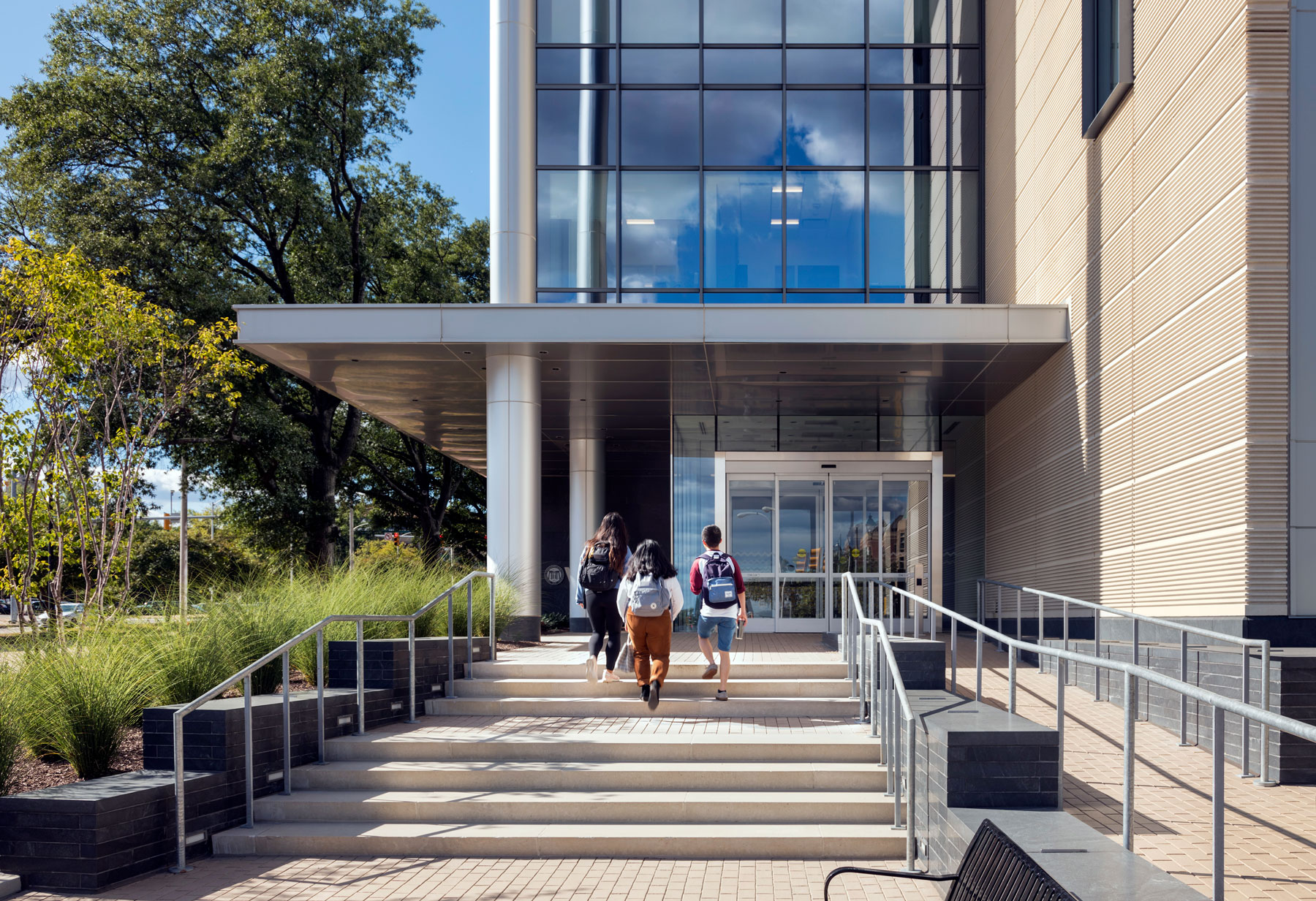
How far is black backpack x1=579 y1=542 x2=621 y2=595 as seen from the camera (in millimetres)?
10117

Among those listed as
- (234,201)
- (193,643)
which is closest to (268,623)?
(193,643)

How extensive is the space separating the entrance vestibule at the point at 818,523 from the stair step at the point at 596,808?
32.1 ft

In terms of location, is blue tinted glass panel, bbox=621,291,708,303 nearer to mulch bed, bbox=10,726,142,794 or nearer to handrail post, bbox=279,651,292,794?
handrail post, bbox=279,651,292,794

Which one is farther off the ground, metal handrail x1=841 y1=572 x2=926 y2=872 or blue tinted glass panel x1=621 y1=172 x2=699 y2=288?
blue tinted glass panel x1=621 y1=172 x2=699 y2=288

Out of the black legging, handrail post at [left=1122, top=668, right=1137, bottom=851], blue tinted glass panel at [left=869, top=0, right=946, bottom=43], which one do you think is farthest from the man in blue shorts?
blue tinted glass panel at [left=869, top=0, right=946, bottom=43]

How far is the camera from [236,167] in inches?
961

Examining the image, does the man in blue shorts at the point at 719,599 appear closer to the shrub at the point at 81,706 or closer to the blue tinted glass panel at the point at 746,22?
the shrub at the point at 81,706

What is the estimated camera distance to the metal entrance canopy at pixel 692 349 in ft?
45.5

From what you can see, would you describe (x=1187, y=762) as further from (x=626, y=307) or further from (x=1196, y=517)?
Answer: (x=626, y=307)

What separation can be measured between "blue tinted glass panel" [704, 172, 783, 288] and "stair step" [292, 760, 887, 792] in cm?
1078

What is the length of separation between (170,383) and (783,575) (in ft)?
37.5

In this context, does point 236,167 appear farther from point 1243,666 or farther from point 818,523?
point 1243,666

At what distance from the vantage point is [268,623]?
9.16m

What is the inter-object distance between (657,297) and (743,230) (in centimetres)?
178
